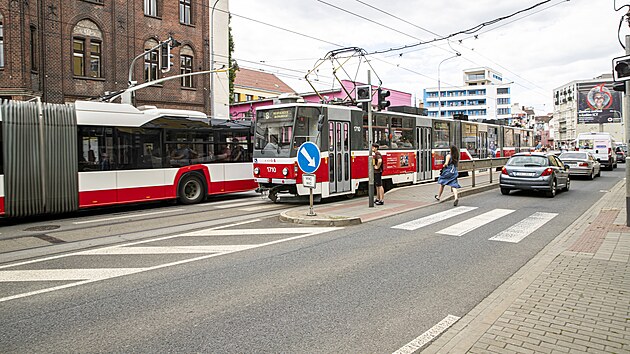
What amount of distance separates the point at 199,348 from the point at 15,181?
9826 millimetres

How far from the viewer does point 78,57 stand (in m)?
25.0

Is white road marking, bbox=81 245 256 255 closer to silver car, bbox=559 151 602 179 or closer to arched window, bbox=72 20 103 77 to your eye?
arched window, bbox=72 20 103 77

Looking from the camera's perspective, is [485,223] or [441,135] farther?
[441,135]

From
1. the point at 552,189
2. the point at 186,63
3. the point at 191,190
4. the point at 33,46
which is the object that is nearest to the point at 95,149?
the point at 191,190

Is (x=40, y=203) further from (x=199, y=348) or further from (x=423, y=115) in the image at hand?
(x=423, y=115)

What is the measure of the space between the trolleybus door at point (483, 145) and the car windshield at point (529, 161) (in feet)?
35.6

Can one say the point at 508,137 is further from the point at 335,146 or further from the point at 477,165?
the point at 335,146

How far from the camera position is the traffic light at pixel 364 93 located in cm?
1327

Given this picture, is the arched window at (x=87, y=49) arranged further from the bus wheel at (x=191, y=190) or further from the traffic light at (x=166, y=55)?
the bus wheel at (x=191, y=190)

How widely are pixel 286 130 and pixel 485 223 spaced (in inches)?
249

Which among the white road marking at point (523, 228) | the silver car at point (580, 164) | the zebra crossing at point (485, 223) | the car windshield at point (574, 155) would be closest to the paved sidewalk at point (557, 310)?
the white road marking at point (523, 228)

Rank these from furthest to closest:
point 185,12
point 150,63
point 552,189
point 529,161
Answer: point 185,12, point 150,63, point 529,161, point 552,189

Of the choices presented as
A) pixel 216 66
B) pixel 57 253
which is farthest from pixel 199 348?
pixel 216 66

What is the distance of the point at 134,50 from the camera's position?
88.6ft
